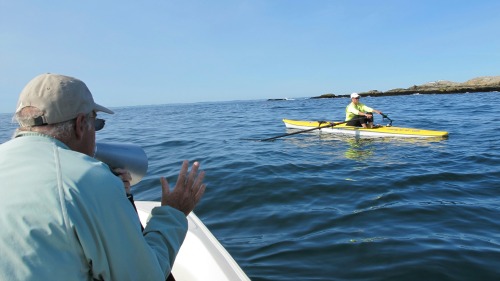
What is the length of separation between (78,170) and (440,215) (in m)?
5.03

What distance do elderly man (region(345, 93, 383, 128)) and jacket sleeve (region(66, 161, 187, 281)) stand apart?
12.1 metres

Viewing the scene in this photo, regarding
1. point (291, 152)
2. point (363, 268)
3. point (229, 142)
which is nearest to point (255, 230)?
point (363, 268)

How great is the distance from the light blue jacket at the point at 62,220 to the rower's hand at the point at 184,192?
18.4 inches

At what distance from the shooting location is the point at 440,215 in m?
4.94

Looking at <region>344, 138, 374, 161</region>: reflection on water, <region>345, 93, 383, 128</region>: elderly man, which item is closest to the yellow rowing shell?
<region>345, 93, 383, 128</region>: elderly man

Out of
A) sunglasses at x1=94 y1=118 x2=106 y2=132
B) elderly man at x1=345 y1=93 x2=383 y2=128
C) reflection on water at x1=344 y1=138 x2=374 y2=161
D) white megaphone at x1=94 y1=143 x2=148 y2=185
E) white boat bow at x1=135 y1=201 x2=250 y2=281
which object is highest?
sunglasses at x1=94 y1=118 x2=106 y2=132

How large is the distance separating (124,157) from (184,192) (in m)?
0.59

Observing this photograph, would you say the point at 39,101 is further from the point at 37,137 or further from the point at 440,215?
the point at 440,215

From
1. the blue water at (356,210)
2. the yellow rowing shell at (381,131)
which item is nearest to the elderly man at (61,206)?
the blue water at (356,210)

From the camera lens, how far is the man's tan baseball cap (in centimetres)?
148

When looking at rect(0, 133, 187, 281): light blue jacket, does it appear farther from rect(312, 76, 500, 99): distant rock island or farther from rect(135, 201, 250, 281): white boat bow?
rect(312, 76, 500, 99): distant rock island

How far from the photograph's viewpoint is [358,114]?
13094mm

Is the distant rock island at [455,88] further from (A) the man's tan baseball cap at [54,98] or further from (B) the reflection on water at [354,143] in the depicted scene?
(A) the man's tan baseball cap at [54,98]

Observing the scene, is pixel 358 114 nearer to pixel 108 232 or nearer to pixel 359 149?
pixel 359 149
